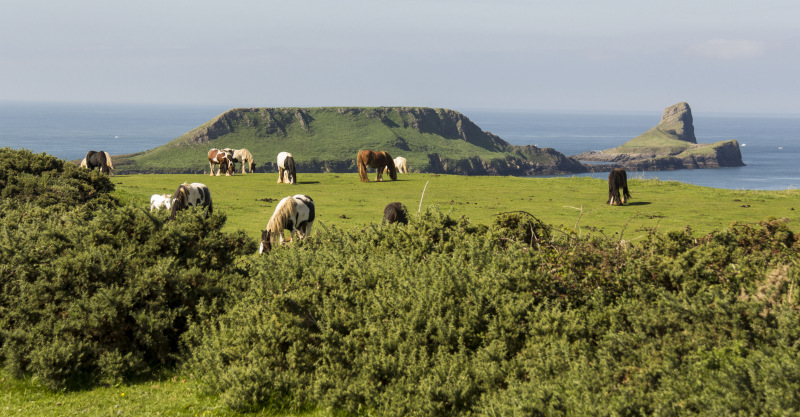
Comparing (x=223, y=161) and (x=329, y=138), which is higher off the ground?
(x=329, y=138)

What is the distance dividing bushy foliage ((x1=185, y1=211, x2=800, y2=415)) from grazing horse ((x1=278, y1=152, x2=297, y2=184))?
27.3 m

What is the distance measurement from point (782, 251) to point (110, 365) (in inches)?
438

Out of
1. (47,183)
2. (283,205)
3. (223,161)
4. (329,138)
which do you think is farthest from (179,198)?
(329,138)

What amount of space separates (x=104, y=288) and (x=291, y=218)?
8.92 meters

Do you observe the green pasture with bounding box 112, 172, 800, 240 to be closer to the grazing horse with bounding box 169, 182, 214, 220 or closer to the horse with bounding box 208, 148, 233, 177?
the grazing horse with bounding box 169, 182, 214, 220

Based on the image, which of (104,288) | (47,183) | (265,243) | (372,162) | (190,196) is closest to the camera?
(104,288)

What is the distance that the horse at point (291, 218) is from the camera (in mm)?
17391

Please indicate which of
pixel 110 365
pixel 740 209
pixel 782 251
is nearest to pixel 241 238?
pixel 110 365

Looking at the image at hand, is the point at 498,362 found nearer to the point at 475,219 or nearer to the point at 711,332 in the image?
the point at 711,332

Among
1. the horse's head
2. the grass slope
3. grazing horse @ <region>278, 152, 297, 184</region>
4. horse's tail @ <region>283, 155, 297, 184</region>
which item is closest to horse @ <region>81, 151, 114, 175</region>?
grazing horse @ <region>278, 152, 297, 184</region>

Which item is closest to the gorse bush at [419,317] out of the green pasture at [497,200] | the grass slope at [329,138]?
the green pasture at [497,200]

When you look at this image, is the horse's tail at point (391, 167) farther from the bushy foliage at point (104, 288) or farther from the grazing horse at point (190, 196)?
the bushy foliage at point (104, 288)

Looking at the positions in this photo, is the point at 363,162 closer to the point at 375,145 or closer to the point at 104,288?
the point at 104,288

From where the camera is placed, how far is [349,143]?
162 metres
